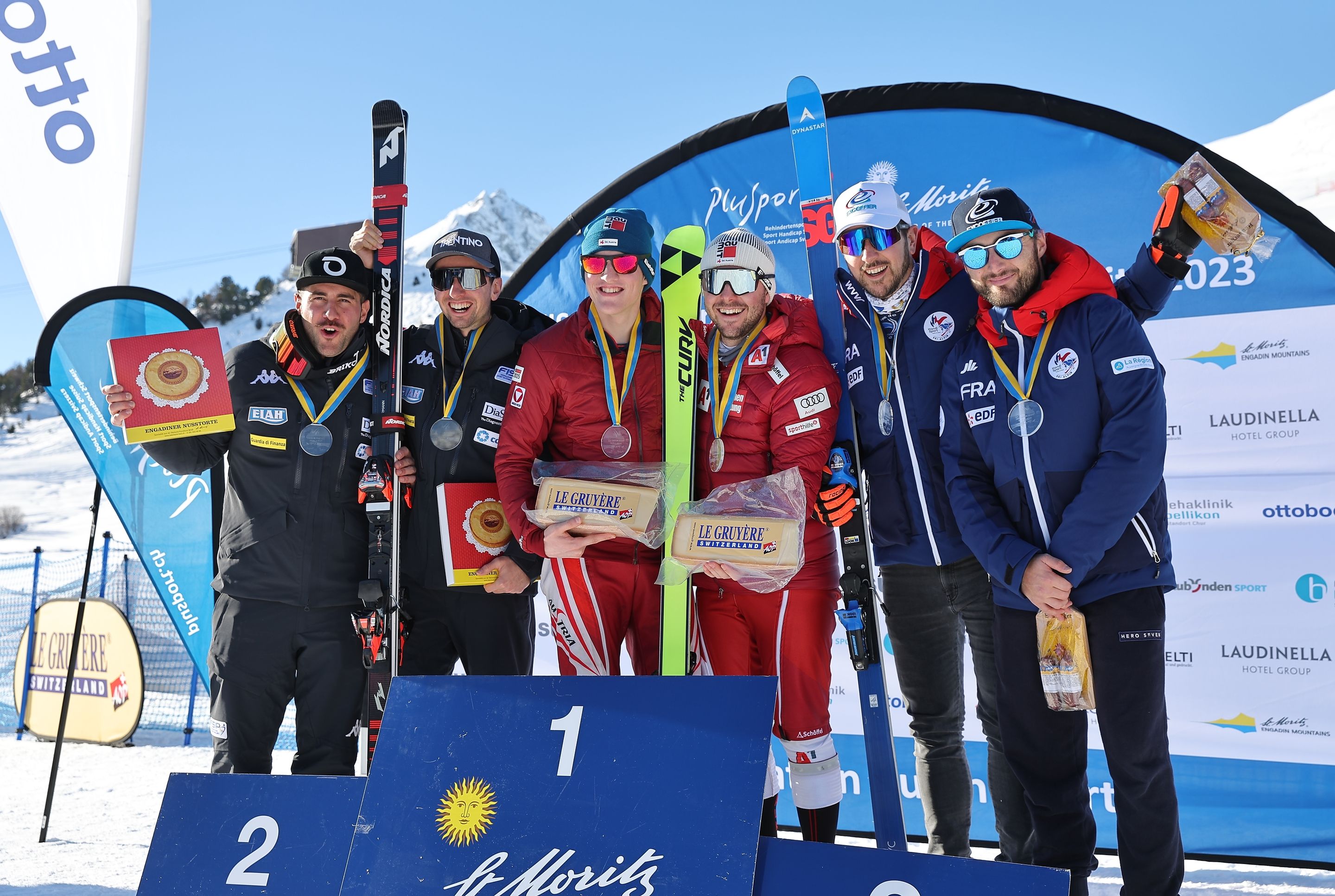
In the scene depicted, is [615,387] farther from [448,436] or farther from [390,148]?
[390,148]

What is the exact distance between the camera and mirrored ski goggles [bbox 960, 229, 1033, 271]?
8.02 feet

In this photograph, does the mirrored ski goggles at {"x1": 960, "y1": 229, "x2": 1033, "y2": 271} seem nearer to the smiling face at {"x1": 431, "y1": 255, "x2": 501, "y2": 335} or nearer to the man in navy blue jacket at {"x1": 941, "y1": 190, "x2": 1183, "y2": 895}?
the man in navy blue jacket at {"x1": 941, "y1": 190, "x2": 1183, "y2": 895}

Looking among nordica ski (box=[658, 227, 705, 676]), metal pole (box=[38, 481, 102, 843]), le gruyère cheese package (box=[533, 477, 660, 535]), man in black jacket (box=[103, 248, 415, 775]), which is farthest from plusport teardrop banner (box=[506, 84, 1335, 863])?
metal pole (box=[38, 481, 102, 843])

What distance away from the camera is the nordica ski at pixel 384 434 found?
2.88 m

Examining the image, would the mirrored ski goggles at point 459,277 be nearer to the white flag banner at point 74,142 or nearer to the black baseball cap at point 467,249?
the black baseball cap at point 467,249

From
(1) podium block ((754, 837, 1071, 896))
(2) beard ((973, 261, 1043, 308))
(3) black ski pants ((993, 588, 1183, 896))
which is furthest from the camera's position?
(2) beard ((973, 261, 1043, 308))

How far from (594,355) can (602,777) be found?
1270mm

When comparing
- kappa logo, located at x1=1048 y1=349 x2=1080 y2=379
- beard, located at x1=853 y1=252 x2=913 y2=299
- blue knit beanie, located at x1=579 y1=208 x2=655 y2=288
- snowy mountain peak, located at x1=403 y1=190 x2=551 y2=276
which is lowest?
kappa logo, located at x1=1048 y1=349 x2=1080 y2=379

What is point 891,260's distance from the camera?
2.71 m

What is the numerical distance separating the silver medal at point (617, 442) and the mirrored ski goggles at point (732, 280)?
0.49m

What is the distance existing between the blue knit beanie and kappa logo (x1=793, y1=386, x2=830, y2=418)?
2.08 ft

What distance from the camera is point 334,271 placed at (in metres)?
3.17

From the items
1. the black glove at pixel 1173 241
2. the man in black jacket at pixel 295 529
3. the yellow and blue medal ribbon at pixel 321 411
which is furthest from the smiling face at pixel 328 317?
the black glove at pixel 1173 241

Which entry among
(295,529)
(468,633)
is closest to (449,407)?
(295,529)
